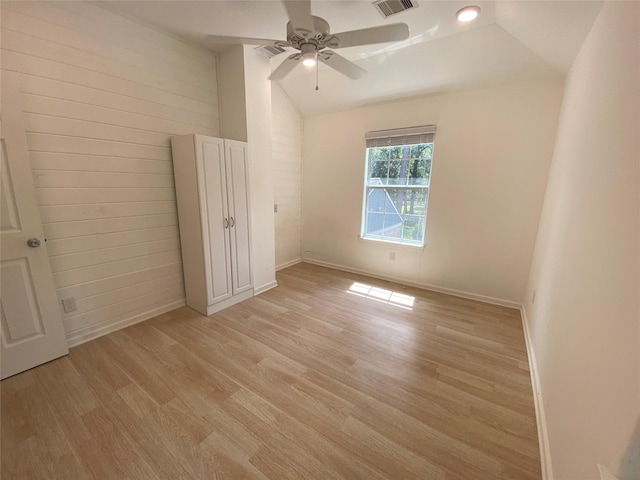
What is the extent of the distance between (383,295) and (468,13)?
2848mm

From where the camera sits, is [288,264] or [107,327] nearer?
[107,327]

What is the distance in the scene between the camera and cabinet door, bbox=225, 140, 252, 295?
2678 millimetres

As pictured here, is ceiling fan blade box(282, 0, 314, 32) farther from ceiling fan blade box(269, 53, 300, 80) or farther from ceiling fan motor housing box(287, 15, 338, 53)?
ceiling fan blade box(269, 53, 300, 80)

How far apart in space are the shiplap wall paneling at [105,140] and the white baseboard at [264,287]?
90 cm

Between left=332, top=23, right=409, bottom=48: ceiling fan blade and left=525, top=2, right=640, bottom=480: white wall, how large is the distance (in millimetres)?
1012

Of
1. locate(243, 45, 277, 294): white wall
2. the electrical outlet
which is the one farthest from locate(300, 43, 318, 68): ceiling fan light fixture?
the electrical outlet

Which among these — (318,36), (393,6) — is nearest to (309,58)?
(318,36)

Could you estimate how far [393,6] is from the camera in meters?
1.93

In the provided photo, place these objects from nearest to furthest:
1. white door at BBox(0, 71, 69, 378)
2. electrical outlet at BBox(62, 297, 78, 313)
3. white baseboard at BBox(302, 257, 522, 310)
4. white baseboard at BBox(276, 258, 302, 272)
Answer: white door at BBox(0, 71, 69, 378)
electrical outlet at BBox(62, 297, 78, 313)
white baseboard at BBox(302, 257, 522, 310)
white baseboard at BBox(276, 258, 302, 272)

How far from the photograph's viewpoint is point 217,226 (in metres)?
2.63

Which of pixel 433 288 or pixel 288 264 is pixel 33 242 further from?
pixel 433 288

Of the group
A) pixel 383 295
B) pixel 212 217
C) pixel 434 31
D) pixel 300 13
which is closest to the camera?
pixel 300 13

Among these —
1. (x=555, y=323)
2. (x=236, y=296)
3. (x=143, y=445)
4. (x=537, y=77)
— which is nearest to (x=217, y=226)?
(x=236, y=296)

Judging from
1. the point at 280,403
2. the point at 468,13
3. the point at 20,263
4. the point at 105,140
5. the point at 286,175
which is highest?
the point at 468,13
